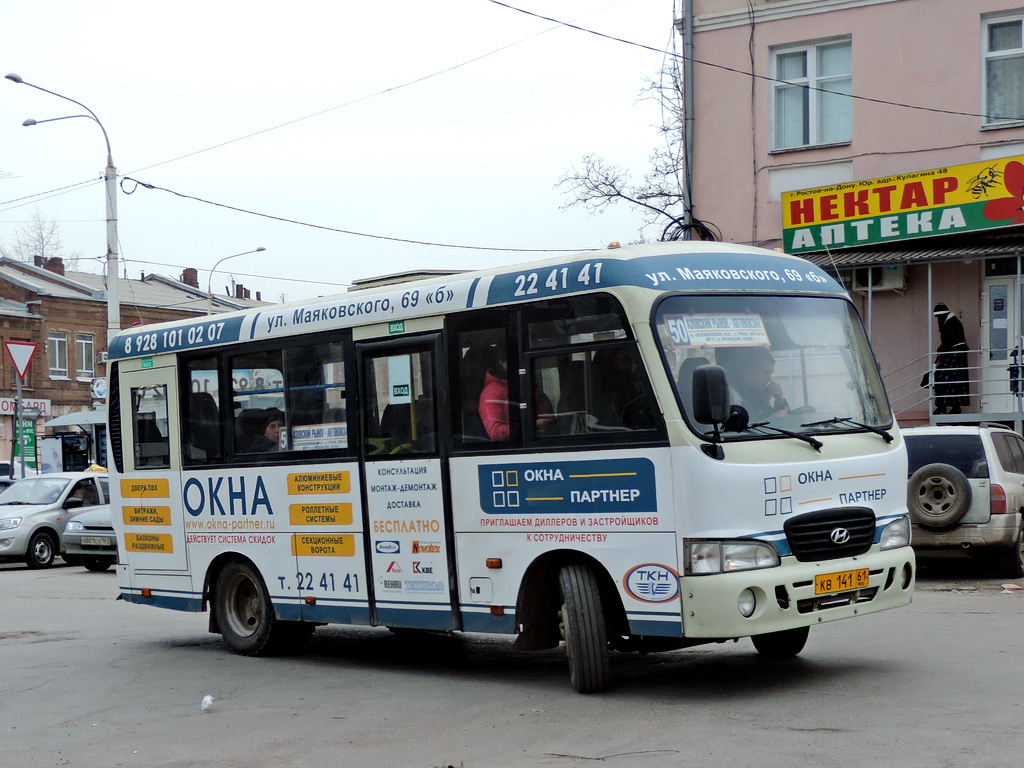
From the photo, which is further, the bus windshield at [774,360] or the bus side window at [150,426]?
the bus side window at [150,426]

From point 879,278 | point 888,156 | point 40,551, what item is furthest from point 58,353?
point 888,156

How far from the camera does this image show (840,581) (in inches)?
321

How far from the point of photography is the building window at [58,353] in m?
61.6

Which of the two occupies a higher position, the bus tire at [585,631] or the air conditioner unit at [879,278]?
the air conditioner unit at [879,278]

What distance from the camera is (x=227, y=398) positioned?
11.4m

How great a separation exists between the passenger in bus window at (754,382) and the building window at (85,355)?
58824 millimetres

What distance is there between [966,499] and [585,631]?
7.50m

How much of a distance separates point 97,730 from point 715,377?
4.32 meters

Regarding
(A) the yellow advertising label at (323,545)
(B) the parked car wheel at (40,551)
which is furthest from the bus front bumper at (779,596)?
(B) the parked car wheel at (40,551)

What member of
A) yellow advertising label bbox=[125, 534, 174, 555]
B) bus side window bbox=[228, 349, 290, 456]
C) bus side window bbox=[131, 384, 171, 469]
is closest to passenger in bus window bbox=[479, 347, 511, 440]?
bus side window bbox=[228, 349, 290, 456]

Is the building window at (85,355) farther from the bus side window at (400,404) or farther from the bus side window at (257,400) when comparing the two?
the bus side window at (400,404)

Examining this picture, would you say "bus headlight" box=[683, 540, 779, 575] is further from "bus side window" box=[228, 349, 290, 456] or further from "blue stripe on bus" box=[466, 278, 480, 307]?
"bus side window" box=[228, 349, 290, 456]

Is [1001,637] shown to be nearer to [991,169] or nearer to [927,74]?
[991,169]

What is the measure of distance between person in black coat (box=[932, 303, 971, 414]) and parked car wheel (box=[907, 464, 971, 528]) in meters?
7.36
